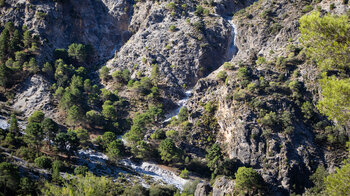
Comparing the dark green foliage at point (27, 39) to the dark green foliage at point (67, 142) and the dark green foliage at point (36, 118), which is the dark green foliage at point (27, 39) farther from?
the dark green foliage at point (67, 142)

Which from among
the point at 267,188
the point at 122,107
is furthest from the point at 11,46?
the point at 267,188

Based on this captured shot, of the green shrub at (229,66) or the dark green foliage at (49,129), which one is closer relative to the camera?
the dark green foliage at (49,129)

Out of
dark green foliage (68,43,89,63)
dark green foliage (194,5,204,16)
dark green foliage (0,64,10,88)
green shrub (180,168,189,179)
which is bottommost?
green shrub (180,168,189,179)

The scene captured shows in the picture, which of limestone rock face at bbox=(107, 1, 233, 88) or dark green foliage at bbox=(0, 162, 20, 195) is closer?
dark green foliage at bbox=(0, 162, 20, 195)

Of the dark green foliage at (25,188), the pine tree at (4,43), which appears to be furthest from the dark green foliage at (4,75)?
the dark green foliage at (25,188)

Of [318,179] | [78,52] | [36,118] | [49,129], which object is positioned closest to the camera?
[318,179]

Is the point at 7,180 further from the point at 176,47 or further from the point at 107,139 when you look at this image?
the point at 176,47

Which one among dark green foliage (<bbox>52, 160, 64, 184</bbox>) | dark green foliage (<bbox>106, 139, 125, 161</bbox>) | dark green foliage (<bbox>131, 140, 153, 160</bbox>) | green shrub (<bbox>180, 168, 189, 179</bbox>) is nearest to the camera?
dark green foliage (<bbox>52, 160, 64, 184</bbox>)

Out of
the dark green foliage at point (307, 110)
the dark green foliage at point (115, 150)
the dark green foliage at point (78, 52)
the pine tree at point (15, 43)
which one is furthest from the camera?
the dark green foliage at point (78, 52)

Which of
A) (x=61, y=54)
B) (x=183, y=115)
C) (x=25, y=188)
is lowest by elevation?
(x=25, y=188)

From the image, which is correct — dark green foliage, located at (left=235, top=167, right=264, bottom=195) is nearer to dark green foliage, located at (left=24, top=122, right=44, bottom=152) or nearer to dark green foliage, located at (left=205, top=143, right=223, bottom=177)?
dark green foliage, located at (left=205, top=143, right=223, bottom=177)

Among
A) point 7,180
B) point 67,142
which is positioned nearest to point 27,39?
point 67,142

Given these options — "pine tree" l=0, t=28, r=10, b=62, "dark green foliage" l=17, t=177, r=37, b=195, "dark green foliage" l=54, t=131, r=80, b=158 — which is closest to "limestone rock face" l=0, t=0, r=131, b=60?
"pine tree" l=0, t=28, r=10, b=62

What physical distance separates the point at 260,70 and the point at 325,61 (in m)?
51.9
